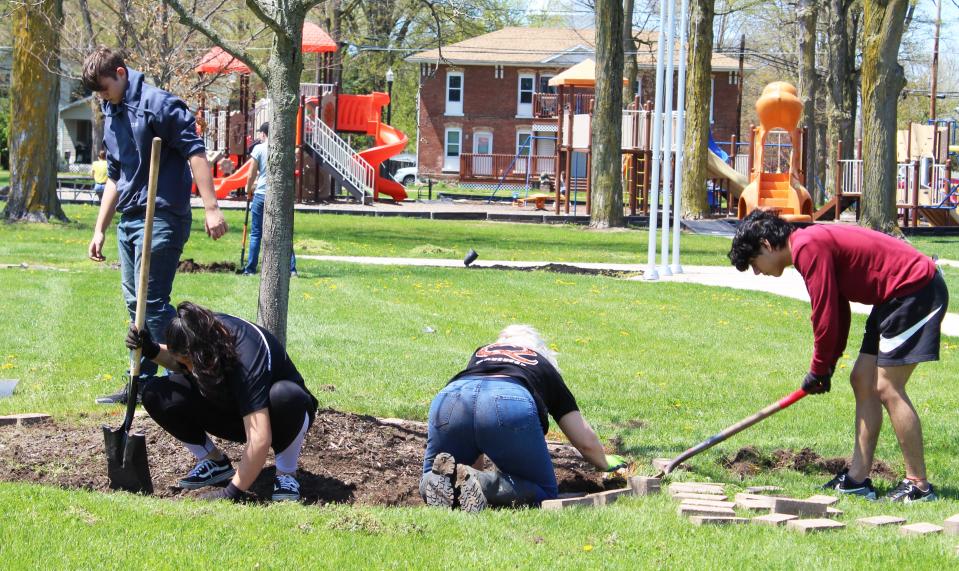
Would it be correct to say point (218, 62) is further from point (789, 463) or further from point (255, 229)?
point (789, 463)

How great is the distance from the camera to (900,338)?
17.8ft

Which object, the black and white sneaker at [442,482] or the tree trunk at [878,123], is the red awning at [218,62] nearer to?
the tree trunk at [878,123]

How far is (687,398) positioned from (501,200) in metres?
36.2

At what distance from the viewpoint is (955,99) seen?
73.4m

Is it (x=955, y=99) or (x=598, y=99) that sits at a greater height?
(x=955, y=99)

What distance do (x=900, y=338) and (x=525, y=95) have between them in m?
53.3

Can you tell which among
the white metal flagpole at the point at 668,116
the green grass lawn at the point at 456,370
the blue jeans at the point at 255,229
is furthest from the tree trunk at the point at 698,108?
the blue jeans at the point at 255,229

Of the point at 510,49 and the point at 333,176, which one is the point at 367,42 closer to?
the point at 510,49

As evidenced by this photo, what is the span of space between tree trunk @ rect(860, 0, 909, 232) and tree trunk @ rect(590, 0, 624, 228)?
16.4 ft

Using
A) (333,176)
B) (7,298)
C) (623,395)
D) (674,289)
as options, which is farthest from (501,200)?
(623,395)

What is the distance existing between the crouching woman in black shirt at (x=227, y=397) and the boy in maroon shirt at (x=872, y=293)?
2.06 metres

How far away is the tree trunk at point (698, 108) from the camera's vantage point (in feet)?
99.7

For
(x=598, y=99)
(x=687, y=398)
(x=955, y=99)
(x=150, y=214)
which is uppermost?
(x=955, y=99)

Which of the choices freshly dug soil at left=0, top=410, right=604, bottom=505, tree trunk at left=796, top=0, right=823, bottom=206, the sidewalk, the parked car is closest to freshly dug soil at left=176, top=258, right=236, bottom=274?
the sidewalk
